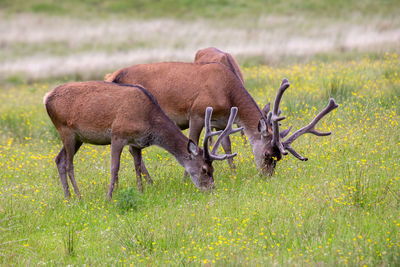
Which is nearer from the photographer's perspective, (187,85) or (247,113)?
(247,113)

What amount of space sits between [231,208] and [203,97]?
236cm

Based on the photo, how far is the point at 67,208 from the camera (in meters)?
7.11

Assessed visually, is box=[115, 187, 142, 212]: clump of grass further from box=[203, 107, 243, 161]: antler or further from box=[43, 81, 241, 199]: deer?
box=[203, 107, 243, 161]: antler

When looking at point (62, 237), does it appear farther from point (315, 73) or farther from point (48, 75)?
point (48, 75)

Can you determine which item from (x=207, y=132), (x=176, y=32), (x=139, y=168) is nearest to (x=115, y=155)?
(x=139, y=168)

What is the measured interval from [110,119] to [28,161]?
2.64 metres

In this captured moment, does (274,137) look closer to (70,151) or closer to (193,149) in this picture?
(193,149)

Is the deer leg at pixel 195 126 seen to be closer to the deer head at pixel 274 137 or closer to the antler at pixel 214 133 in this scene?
the deer head at pixel 274 137

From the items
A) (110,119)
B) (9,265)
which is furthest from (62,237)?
(110,119)

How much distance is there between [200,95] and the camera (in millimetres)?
8500

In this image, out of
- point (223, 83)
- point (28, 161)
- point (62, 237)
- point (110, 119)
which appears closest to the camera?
point (62, 237)

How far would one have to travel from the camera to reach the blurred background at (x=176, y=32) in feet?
65.4

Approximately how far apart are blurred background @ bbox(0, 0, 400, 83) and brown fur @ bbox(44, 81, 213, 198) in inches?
380

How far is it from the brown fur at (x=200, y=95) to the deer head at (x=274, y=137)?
26mm
